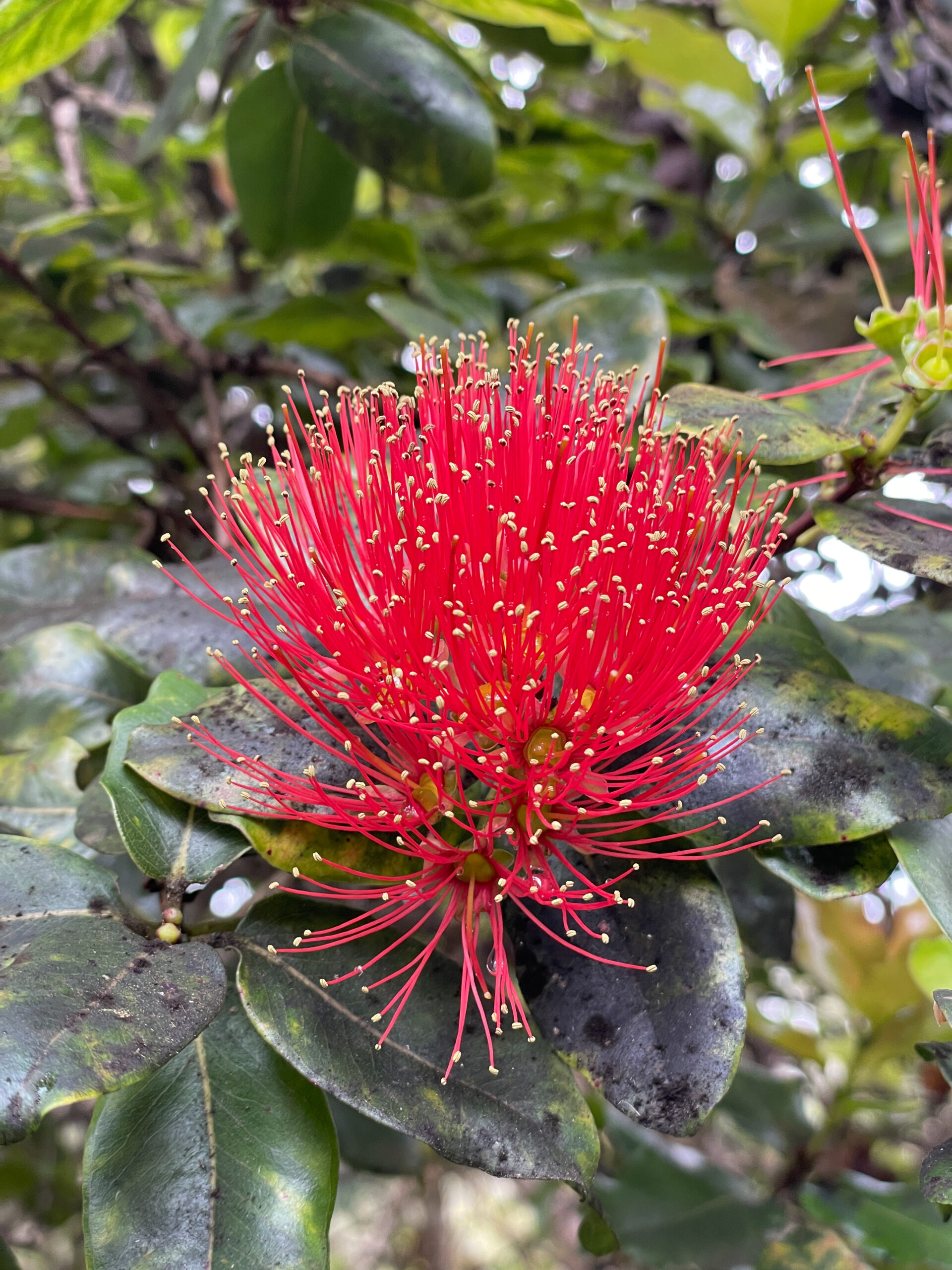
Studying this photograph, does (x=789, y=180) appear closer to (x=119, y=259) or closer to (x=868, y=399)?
(x=868, y=399)

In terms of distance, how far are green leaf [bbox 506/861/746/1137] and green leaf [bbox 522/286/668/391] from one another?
496 millimetres

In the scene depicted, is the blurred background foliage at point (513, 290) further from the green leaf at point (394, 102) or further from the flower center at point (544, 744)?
the flower center at point (544, 744)

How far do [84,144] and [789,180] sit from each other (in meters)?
1.28

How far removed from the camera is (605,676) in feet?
1.89

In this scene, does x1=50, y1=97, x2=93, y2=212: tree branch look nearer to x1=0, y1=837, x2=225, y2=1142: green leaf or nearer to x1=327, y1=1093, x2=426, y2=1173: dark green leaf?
x1=0, y1=837, x2=225, y2=1142: green leaf

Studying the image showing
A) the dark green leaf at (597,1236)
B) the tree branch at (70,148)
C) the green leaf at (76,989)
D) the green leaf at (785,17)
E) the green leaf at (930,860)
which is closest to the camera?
the green leaf at (76,989)

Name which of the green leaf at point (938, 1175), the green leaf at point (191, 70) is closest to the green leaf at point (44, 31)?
the green leaf at point (191, 70)

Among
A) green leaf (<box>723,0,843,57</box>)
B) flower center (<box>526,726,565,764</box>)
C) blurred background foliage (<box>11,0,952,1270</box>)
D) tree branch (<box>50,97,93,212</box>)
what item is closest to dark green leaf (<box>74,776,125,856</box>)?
blurred background foliage (<box>11,0,952,1270</box>)

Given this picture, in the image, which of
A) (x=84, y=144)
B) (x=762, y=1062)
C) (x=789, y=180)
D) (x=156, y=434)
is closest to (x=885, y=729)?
(x=789, y=180)

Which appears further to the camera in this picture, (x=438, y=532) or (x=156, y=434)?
(x=156, y=434)

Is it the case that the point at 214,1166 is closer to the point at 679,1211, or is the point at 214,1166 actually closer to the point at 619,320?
the point at 619,320

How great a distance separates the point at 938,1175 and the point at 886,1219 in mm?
621

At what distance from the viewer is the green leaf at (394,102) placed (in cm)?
91

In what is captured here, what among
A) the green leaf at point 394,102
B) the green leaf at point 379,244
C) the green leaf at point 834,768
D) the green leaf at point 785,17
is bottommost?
the green leaf at point 834,768
